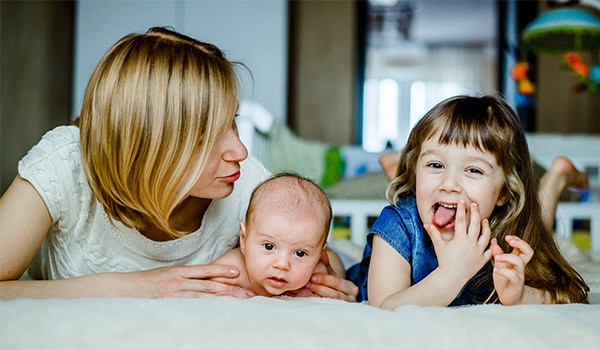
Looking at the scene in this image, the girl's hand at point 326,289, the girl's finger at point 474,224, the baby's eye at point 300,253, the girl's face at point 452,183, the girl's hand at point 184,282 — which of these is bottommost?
the girl's hand at point 326,289

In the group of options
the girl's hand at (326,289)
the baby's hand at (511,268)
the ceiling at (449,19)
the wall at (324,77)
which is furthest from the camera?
the ceiling at (449,19)

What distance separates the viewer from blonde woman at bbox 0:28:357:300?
90 cm

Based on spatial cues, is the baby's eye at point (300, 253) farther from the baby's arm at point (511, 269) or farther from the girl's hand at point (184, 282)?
the baby's arm at point (511, 269)

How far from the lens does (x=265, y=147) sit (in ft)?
10.1

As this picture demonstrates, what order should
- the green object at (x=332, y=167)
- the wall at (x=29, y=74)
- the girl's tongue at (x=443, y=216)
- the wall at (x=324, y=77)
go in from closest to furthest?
1. the girl's tongue at (x=443, y=216)
2. the wall at (x=29, y=74)
3. the green object at (x=332, y=167)
4. the wall at (x=324, y=77)

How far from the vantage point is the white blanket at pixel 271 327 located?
60 centimetres

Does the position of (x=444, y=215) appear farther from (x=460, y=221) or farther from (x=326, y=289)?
(x=326, y=289)

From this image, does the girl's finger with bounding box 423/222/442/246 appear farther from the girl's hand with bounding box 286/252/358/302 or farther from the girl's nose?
the girl's hand with bounding box 286/252/358/302

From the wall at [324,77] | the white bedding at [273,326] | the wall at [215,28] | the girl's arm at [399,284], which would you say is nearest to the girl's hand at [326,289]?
the girl's arm at [399,284]

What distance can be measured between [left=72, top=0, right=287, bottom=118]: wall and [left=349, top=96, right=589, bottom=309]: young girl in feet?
8.45

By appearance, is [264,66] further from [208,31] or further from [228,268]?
[228,268]

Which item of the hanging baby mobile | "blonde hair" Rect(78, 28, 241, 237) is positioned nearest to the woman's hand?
"blonde hair" Rect(78, 28, 241, 237)

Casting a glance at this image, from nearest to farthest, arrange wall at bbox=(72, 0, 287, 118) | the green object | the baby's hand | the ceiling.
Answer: the baby's hand < the green object < wall at bbox=(72, 0, 287, 118) < the ceiling

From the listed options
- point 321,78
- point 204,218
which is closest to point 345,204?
point 204,218
